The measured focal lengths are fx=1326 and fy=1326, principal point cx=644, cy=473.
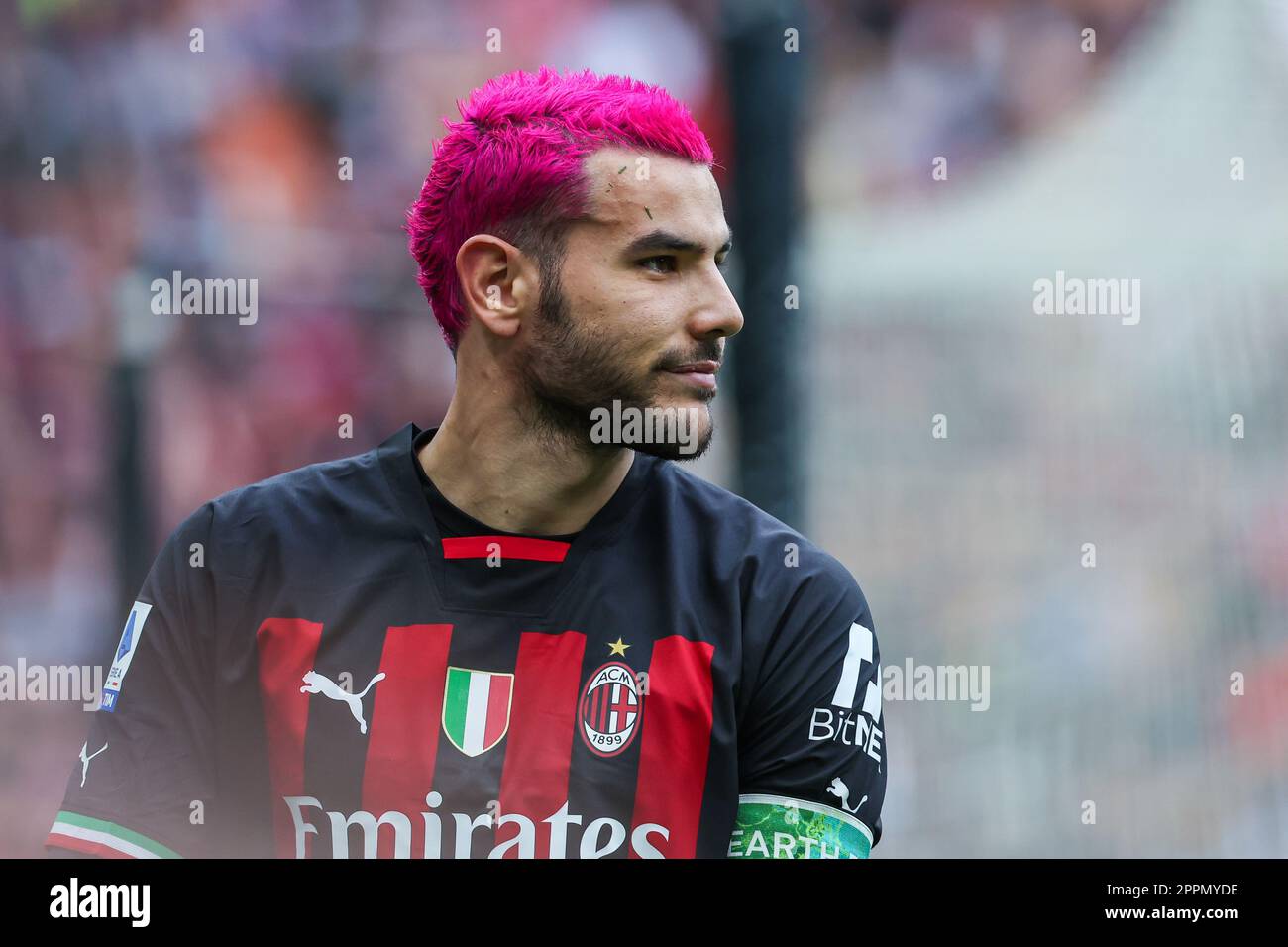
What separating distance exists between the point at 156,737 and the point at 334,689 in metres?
0.39

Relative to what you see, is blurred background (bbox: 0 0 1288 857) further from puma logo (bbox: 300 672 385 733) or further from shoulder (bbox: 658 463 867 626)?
puma logo (bbox: 300 672 385 733)

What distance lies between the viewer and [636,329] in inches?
113

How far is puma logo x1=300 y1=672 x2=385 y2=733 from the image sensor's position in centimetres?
289

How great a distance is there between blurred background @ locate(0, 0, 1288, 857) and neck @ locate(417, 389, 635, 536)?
9.11 ft

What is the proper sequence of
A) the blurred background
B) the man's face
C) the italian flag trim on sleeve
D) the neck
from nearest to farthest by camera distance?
the italian flag trim on sleeve
the man's face
the neck
the blurred background

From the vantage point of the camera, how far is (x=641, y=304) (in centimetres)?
288

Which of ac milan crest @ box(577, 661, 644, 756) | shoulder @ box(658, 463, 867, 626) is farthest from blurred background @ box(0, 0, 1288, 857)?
ac milan crest @ box(577, 661, 644, 756)

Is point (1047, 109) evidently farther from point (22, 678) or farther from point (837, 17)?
point (22, 678)

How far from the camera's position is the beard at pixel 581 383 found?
9.44 feet

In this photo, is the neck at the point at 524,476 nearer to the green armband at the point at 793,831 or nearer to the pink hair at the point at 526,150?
the pink hair at the point at 526,150

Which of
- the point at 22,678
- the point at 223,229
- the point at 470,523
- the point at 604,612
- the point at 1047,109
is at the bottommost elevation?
the point at 22,678

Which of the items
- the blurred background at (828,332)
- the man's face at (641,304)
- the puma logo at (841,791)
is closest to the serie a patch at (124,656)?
the man's face at (641,304)

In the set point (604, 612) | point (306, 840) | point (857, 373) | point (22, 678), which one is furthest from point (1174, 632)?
point (22, 678)

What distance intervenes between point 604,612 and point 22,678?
3.92 metres
